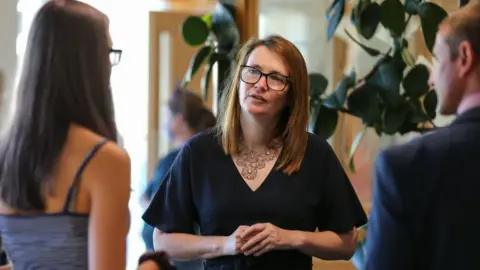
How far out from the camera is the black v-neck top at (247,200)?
1586mm

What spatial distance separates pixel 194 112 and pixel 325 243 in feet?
3.89

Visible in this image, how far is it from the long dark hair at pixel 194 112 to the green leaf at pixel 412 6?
88cm

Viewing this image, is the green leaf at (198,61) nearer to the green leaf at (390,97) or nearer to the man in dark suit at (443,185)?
the green leaf at (390,97)

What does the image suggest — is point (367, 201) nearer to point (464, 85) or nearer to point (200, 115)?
point (200, 115)

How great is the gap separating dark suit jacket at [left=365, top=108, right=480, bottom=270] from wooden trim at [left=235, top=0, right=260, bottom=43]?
1.52 meters

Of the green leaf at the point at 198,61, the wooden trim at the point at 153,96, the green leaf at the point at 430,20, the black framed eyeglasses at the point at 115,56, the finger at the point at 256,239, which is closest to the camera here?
the black framed eyeglasses at the point at 115,56

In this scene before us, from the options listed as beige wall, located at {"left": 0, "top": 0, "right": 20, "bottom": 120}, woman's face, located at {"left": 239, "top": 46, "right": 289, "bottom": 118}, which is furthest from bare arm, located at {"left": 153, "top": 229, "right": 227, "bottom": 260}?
beige wall, located at {"left": 0, "top": 0, "right": 20, "bottom": 120}

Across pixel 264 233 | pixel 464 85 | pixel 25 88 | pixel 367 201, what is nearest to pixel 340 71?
pixel 367 201

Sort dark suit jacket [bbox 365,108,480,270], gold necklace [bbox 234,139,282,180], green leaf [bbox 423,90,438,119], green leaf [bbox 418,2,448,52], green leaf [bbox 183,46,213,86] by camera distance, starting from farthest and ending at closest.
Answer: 1. green leaf [bbox 183,46,213,86]
2. green leaf [bbox 423,90,438,119]
3. green leaf [bbox 418,2,448,52]
4. gold necklace [bbox 234,139,282,180]
5. dark suit jacket [bbox 365,108,480,270]

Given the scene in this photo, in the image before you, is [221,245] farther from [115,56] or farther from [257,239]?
[115,56]

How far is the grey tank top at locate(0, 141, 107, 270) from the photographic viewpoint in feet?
3.95

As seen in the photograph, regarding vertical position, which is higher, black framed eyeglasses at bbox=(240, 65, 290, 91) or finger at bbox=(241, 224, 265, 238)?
black framed eyeglasses at bbox=(240, 65, 290, 91)

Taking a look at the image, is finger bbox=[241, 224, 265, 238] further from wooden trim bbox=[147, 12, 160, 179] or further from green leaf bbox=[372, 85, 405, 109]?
wooden trim bbox=[147, 12, 160, 179]

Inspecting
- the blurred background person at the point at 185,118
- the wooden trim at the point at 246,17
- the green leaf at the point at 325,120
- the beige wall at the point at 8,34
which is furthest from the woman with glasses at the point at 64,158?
the beige wall at the point at 8,34
